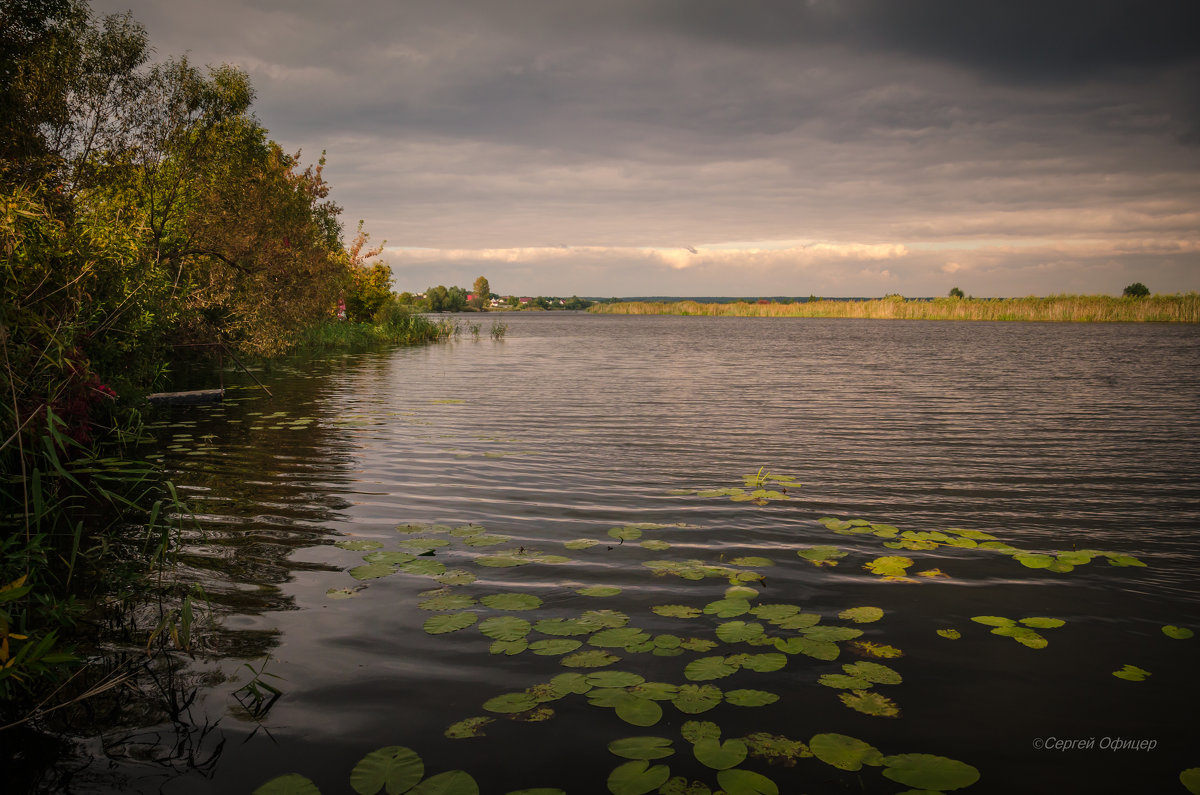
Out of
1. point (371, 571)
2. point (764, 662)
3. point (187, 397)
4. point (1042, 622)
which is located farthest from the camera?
point (187, 397)

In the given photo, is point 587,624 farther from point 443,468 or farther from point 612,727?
point 443,468

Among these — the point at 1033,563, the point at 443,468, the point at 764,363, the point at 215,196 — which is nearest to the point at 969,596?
the point at 1033,563

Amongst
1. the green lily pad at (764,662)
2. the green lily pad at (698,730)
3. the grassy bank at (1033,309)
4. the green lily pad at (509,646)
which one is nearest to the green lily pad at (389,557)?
the green lily pad at (509,646)

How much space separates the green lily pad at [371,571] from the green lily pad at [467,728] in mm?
2818

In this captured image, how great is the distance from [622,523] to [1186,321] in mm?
103211

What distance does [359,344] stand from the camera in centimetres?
4762

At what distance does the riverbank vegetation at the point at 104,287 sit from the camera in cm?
530

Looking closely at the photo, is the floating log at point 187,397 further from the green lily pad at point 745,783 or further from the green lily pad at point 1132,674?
the green lily pad at point 1132,674

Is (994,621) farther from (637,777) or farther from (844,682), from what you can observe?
(637,777)

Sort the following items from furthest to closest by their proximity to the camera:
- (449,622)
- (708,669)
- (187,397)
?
(187,397) < (449,622) < (708,669)

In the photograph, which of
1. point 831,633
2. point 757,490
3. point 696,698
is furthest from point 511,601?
point 757,490

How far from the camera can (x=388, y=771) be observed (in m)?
3.75

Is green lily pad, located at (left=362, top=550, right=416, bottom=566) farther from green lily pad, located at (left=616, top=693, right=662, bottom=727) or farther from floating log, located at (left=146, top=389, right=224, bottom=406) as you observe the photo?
floating log, located at (left=146, top=389, right=224, bottom=406)

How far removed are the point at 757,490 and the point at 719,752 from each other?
21.5ft
